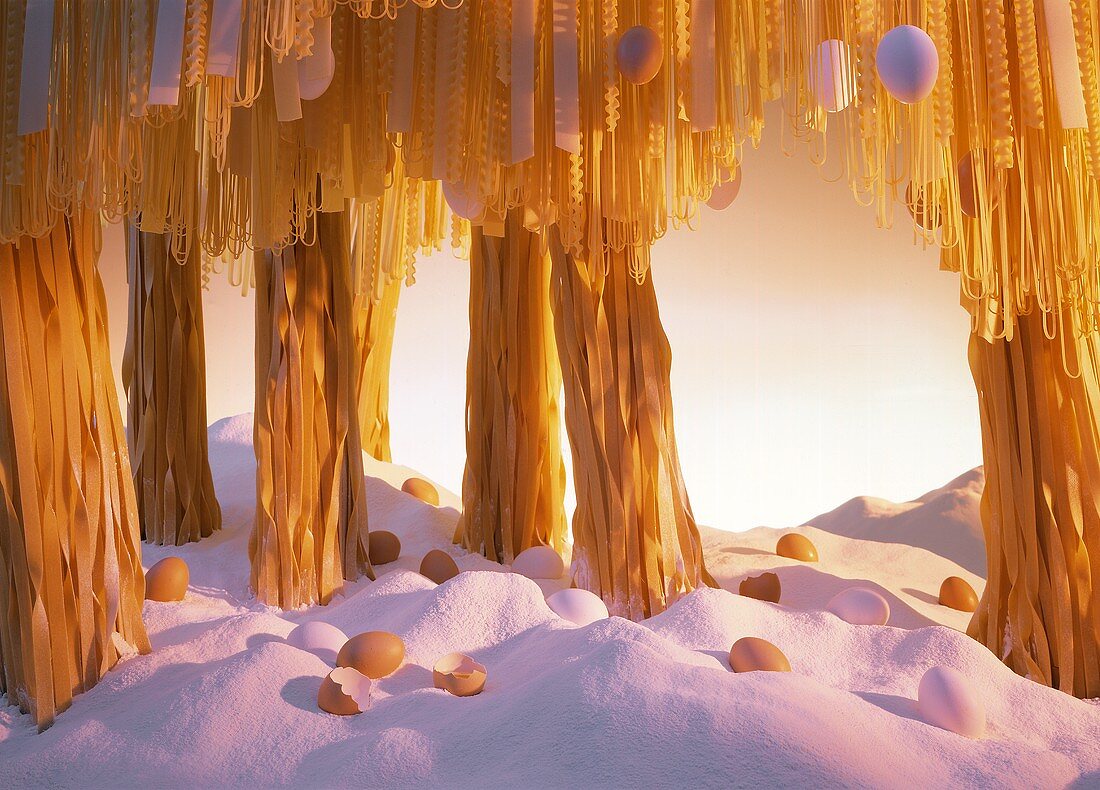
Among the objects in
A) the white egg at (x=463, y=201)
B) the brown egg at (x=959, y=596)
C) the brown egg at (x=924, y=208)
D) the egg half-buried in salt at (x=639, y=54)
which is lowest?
the brown egg at (x=959, y=596)

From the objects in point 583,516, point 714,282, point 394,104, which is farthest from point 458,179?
point 714,282

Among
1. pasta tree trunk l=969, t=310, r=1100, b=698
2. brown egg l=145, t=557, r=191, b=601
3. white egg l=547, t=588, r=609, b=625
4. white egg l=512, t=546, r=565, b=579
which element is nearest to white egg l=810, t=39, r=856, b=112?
pasta tree trunk l=969, t=310, r=1100, b=698

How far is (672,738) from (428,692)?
1.33 ft

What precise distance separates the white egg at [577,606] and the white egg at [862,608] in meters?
0.45

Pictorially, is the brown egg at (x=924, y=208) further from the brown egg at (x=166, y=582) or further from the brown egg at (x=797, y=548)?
the brown egg at (x=166, y=582)

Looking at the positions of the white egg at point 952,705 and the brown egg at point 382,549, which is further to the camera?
the brown egg at point 382,549

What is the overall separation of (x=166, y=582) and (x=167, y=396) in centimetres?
62

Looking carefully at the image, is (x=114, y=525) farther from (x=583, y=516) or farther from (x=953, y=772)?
(x=953, y=772)

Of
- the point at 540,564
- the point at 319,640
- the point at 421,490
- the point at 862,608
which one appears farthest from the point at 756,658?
the point at 421,490

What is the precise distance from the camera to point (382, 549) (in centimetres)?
228

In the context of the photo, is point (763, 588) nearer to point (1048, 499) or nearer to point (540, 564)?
point (540, 564)

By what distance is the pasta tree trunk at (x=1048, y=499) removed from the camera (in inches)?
64.3

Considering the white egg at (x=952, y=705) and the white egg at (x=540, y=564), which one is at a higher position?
the white egg at (x=540, y=564)

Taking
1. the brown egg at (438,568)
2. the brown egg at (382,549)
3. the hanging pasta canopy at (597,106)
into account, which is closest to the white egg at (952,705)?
the hanging pasta canopy at (597,106)
